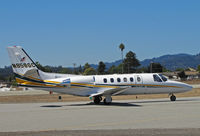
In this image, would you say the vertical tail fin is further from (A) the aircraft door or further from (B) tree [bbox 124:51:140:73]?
(B) tree [bbox 124:51:140:73]

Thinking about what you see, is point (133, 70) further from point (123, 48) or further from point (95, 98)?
point (95, 98)

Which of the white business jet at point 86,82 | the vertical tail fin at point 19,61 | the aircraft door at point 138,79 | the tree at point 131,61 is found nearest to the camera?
the vertical tail fin at point 19,61

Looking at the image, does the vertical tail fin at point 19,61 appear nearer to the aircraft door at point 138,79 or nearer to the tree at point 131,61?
the aircraft door at point 138,79

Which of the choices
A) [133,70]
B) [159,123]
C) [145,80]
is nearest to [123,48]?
[133,70]

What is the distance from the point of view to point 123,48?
146 meters

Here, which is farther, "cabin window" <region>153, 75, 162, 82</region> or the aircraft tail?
"cabin window" <region>153, 75, 162, 82</region>

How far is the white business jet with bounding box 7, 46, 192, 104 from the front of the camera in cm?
2734

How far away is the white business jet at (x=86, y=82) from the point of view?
27344 millimetres

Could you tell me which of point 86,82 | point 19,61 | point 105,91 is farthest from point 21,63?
point 105,91

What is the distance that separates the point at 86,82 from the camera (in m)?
28.7

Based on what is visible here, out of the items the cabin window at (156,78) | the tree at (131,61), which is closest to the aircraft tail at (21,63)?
the cabin window at (156,78)

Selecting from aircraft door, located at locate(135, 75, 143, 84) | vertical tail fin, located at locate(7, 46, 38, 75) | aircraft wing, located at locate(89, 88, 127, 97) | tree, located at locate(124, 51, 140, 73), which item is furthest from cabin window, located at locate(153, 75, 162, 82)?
tree, located at locate(124, 51, 140, 73)

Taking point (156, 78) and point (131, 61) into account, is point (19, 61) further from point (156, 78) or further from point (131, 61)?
point (131, 61)

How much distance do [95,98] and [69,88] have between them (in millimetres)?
3062
